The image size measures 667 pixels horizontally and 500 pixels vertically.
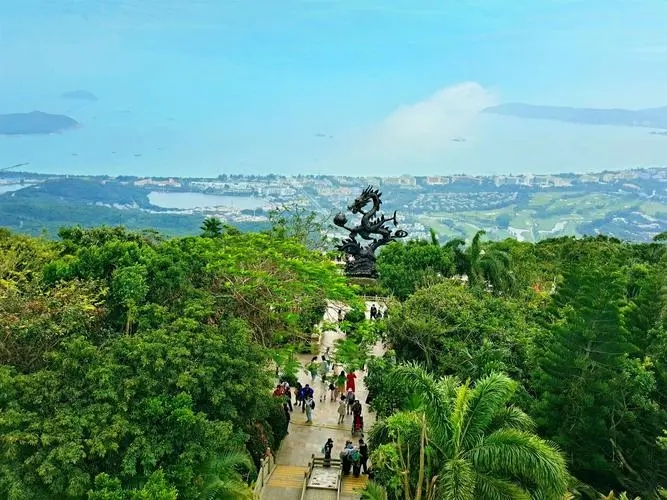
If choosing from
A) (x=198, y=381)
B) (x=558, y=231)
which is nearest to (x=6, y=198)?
(x=558, y=231)

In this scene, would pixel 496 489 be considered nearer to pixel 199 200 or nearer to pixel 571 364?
pixel 571 364

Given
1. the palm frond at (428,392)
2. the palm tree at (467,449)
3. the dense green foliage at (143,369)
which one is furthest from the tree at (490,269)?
the palm frond at (428,392)

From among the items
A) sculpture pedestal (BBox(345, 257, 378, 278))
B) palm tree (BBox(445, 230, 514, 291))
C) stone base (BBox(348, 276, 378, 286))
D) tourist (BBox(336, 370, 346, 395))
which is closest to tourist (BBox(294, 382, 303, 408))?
tourist (BBox(336, 370, 346, 395))

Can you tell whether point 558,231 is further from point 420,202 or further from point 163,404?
point 163,404

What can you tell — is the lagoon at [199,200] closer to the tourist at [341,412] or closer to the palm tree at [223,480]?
the tourist at [341,412]

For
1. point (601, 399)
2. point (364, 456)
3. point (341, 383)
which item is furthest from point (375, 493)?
point (341, 383)
